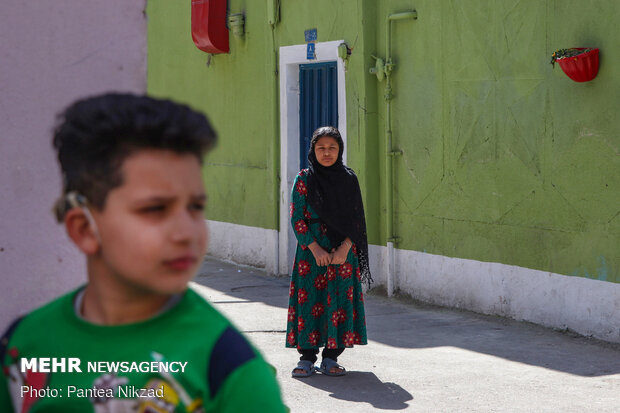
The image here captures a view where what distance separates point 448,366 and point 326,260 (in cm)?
124

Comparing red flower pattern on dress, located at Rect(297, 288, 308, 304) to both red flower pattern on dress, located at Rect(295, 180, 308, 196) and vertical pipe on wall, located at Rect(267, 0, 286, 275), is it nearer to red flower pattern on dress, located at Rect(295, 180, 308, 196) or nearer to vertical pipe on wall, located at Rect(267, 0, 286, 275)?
red flower pattern on dress, located at Rect(295, 180, 308, 196)

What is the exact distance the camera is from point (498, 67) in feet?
28.9

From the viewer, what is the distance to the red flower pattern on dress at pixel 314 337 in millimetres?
6973

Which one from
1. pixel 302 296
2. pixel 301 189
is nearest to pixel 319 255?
pixel 302 296

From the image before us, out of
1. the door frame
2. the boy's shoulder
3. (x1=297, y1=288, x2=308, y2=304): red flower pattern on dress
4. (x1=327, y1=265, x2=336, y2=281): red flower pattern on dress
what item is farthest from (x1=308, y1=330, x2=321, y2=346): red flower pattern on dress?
the boy's shoulder

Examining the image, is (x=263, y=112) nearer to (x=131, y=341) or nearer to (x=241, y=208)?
(x=241, y=208)

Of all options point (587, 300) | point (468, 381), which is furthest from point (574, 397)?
point (587, 300)

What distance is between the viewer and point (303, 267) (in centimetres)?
696

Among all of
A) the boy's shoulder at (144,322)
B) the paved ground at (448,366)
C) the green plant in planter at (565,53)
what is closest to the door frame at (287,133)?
the paved ground at (448,366)

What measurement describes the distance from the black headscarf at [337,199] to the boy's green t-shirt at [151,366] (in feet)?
17.1

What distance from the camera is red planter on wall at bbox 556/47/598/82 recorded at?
25.0ft

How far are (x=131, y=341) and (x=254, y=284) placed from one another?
9798mm

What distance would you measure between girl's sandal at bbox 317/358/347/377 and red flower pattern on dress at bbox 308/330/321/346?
165 mm

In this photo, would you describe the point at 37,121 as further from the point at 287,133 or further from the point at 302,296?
the point at 287,133
